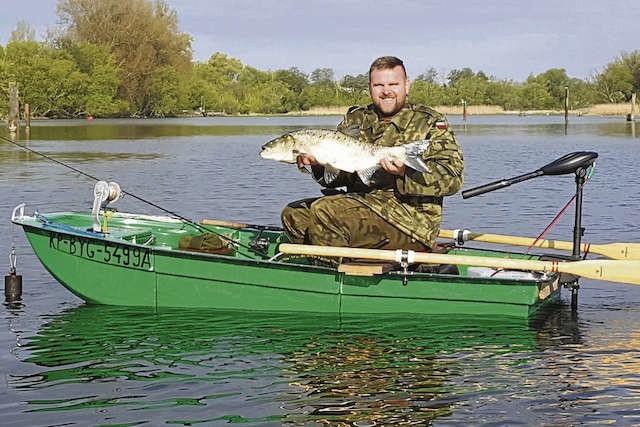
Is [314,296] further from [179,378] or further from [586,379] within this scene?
[586,379]

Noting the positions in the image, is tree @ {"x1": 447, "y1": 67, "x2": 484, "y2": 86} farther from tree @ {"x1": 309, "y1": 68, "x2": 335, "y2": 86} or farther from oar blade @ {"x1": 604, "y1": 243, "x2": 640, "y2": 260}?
oar blade @ {"x1": 604, "y1": 243, "x2": 640, "y2": 260}

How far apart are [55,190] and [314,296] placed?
15.5 metres

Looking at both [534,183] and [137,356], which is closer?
[137,356]

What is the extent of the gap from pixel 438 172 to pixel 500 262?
973 mm

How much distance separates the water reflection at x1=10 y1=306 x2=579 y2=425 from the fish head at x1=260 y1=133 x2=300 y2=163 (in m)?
1.69

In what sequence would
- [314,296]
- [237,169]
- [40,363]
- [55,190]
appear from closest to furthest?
[40,363] → [314,296] → [55,190] → [237,169]

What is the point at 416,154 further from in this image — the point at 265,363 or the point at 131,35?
the point at 131,35

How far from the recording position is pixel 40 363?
8352mm

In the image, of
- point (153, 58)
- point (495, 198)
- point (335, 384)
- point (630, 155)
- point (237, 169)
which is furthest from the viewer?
point (153, 58)

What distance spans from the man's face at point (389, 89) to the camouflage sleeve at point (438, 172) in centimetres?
37

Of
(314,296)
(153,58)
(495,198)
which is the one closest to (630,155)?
(495,198)

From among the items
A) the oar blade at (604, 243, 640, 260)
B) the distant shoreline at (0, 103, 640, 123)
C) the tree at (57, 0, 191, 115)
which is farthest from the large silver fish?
the distant shoreline at (0, 103, 640, 123)

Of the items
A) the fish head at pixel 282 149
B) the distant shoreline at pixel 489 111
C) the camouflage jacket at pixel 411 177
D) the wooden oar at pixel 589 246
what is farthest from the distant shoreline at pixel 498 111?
the fish head at pixel 282 149

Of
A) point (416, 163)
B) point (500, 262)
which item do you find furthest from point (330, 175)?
point (500, 262)
